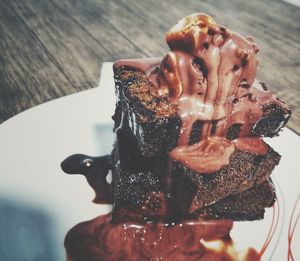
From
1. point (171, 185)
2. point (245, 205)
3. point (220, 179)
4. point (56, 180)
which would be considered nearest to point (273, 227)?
point (245, 205)

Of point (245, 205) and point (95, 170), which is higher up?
point (245, 205)

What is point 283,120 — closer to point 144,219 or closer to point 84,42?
point 144,219

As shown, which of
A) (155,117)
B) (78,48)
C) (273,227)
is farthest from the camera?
(78,48)

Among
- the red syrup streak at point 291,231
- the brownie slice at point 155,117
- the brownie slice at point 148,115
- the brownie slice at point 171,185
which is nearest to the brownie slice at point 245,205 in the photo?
the brownie slice at point 171,185

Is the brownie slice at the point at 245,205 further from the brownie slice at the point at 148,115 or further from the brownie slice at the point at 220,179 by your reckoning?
the brownie slice at the point at 148,115

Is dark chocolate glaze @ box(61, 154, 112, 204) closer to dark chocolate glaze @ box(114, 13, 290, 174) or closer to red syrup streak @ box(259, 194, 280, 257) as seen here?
A: dark chocolate glaze @ box(114, 13, 290, 174)

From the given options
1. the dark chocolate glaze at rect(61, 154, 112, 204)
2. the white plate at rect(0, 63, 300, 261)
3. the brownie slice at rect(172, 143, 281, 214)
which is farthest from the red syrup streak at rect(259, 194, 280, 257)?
the dark chocolate glaze at rect(61, 154, 112, 204)

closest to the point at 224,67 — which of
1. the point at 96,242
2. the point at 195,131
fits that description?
the point at 195,131

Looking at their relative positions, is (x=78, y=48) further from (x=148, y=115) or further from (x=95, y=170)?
(x=148, y=115)
